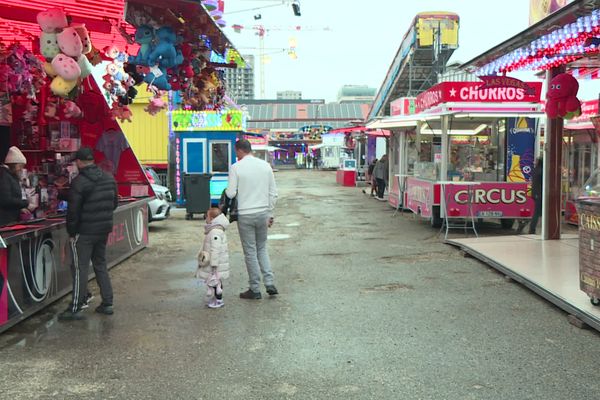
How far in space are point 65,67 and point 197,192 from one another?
839cm

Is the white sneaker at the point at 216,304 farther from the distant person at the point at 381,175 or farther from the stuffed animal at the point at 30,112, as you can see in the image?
the distant person at the point at 381,175

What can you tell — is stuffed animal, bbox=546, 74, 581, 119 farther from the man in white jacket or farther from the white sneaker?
the white sneaker

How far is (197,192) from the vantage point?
14.6 metres

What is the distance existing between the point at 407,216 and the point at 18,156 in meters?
11.2

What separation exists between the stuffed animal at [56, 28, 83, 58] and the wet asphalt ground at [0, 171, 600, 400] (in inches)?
111

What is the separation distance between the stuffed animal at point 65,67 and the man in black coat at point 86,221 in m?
1.01

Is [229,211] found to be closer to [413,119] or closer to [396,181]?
[413,119]

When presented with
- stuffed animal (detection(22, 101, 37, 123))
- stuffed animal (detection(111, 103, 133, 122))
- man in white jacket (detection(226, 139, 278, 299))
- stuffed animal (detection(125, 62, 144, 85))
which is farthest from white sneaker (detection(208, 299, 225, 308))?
stuffed animal (detection(22, 101, 37, 123))

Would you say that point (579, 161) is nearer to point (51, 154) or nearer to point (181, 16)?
point (181, 16)

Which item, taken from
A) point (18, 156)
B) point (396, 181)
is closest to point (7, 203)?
point (18, 156)

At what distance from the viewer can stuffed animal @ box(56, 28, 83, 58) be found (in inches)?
247

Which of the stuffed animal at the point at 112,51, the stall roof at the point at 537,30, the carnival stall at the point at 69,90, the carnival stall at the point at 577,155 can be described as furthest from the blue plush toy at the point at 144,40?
the carnival stall at the point at 577,155

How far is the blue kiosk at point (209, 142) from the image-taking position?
1656 centimetres

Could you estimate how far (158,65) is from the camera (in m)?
6.25
